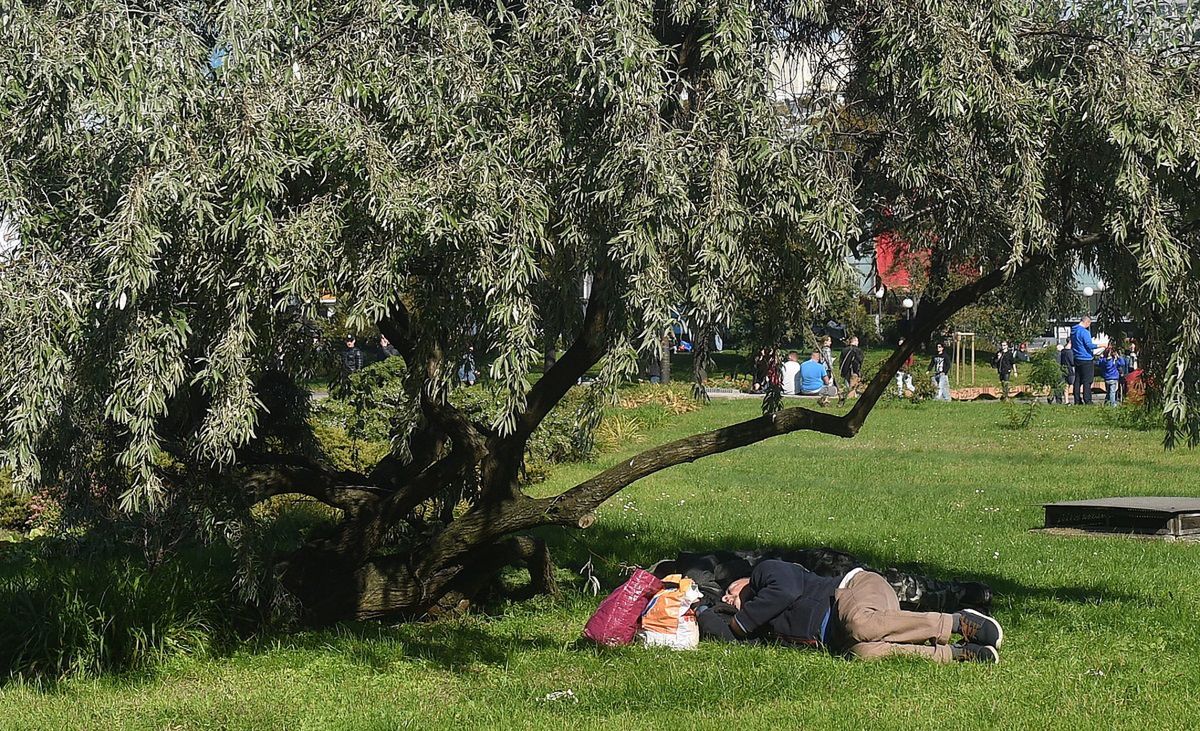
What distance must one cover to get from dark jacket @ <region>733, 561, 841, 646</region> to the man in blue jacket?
19382 millimetres

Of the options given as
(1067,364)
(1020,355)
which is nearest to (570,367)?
(1067,364)

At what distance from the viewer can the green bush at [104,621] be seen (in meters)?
7.24

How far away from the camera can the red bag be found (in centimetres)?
754

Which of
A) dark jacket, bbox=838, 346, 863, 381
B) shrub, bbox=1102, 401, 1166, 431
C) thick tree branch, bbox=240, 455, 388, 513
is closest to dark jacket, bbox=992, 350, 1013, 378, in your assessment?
dark jacket, bbox=838, 346, 863, 381

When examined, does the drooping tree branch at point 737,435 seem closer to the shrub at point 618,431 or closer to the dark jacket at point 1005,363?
the shrub at point 618,431

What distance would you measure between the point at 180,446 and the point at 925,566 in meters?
5.38

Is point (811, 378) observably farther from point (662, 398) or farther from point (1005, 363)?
point (662, 398)

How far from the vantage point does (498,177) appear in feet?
20.3

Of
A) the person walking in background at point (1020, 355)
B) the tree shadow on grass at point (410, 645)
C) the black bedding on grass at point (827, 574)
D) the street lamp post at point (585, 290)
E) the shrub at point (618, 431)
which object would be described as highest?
the person walking in background at point (1020, 355)

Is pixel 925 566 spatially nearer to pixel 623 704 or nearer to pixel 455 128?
pixel 623 704

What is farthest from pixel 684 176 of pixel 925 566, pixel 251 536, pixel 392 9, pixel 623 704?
pixel 925 566

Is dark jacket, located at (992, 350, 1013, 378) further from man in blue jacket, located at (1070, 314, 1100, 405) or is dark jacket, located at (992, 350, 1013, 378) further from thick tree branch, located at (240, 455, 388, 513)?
thick tree branch, located at (240, 455, 388, 513)

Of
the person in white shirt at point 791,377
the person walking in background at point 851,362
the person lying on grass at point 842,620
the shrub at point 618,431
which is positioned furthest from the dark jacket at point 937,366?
the person lying on grass at point 842,620

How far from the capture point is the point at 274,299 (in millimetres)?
6160
